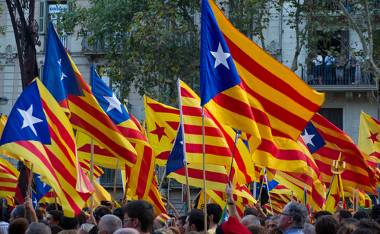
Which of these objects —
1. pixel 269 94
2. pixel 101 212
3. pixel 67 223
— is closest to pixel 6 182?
pixel 101 212

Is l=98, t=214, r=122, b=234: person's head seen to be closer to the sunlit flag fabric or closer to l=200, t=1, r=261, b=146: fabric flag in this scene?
the sunlit flag fabric

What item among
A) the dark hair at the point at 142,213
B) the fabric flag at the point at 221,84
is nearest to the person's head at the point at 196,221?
the fabric flag at the point at 221,84

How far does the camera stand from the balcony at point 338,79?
70.5ft

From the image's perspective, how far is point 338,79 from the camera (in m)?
21.9

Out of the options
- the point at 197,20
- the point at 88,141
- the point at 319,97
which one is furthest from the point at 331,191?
the point at 197,20

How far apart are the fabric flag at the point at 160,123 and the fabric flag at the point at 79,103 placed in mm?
2084

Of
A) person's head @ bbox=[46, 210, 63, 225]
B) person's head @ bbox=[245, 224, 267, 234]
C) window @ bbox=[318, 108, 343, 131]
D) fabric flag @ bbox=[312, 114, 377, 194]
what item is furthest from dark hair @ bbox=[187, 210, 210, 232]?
window @ bbox=[318, 108, 343, 131]

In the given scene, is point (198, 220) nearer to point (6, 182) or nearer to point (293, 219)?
point (293, 219)

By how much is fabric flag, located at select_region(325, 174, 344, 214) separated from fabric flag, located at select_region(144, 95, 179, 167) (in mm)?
3095

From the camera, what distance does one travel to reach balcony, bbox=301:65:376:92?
21484mm

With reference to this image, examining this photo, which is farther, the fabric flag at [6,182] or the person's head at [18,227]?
the fabric flag at [6,182]

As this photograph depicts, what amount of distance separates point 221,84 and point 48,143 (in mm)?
2302

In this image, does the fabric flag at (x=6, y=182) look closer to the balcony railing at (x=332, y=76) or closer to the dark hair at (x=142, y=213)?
the dark hair at (x=142, y=213)

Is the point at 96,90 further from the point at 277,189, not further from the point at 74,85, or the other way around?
the point at 277,189
